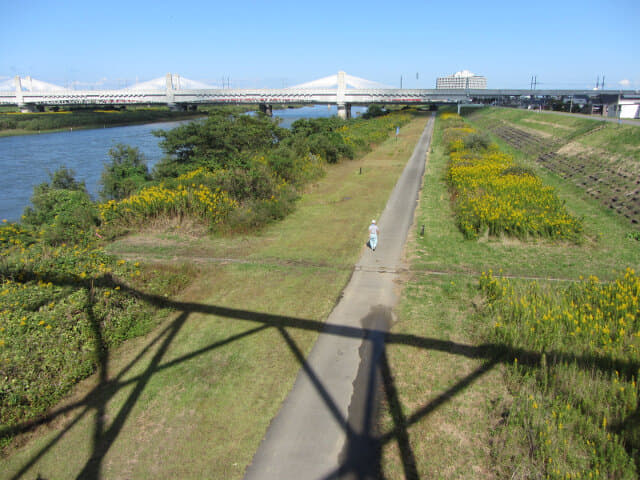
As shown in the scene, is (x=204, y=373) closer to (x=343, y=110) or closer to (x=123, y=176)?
(x=123, y=176)

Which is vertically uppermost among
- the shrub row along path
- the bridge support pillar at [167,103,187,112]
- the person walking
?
the bridge support pillar at [167,103,187,112]

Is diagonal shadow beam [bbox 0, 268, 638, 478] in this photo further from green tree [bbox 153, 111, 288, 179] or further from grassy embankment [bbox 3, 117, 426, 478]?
green tree [bbox 153, 111, 288, 179]

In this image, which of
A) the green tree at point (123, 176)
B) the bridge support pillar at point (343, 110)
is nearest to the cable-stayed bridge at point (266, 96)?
the bridge support pillar at point (343, 110)

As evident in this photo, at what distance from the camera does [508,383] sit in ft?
20.5

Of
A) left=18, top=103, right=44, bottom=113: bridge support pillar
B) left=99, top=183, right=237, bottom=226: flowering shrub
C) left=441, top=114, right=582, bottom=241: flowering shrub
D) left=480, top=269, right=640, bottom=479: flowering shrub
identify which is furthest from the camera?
left=18, top=103, right=44, bottom=113: bridge support pillar

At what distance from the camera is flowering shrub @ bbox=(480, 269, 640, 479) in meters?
4.82

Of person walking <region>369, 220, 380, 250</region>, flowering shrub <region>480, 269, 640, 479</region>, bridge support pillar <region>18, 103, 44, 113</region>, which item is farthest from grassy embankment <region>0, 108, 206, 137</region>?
flowering shrub <region>480, 269, 640, 479</region>

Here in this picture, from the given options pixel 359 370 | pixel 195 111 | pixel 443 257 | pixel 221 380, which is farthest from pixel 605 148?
pixel 195 111

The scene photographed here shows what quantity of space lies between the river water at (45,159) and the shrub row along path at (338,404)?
961 inches

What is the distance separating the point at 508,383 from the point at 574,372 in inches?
35.9

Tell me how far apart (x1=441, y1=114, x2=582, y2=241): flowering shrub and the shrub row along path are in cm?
539

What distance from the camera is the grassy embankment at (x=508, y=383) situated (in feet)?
16.0

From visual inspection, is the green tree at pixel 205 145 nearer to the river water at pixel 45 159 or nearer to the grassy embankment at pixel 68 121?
the river water at pixel 45 159

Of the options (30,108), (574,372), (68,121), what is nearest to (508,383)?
(574,372)
